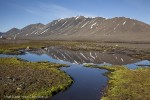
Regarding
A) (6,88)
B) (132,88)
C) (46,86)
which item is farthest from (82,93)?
(6,88)

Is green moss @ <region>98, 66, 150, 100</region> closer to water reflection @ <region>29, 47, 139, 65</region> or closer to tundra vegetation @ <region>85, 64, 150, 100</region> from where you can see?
tundra vegetation @ <region>85, 64, 150, 100</region>

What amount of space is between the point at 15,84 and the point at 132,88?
1533cm

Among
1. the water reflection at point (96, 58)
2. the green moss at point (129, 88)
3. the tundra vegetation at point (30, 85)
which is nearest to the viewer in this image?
the tundra vegetation at point (30, 85)

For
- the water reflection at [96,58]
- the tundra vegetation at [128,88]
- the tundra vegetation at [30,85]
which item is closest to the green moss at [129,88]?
the tundra vegetation at [128,88]

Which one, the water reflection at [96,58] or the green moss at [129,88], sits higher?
the green moss at [129,88]

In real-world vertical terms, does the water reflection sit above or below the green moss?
below

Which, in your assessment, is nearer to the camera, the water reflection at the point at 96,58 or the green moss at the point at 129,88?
the green moss at the point at 129,88

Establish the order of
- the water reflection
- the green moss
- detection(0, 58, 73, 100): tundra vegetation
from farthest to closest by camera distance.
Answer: the water reflection < the green moss < detection(0, 58, 73, 100): tundra vegetation

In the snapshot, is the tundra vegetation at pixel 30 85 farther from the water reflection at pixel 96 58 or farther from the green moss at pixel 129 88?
the water reflection at pixel 96 58

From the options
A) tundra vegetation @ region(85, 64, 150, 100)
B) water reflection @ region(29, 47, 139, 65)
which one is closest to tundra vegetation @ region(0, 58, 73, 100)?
tundra vegetation @ region(85, 64, 150, 100)

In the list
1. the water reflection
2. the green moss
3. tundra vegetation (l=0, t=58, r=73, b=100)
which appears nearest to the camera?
tundra vegetation (l=0, t=58, r=73, b=100)

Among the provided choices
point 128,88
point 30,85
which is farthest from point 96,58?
point 30,85

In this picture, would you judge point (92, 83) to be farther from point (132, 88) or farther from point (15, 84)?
point (15, 84)

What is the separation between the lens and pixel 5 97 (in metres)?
25.7
